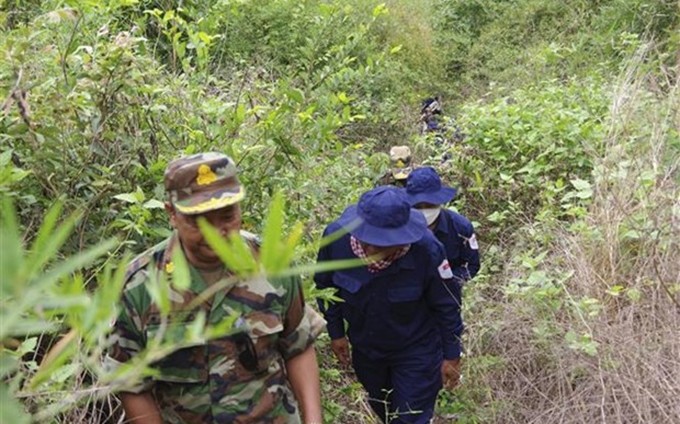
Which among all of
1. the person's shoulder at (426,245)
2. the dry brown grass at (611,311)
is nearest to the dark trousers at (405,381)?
the dry brown grass at (611,311)

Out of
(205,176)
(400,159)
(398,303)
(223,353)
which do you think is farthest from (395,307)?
(400,159)

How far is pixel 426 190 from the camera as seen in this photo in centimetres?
389

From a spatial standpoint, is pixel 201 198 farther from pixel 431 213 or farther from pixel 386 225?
pixel 431 213

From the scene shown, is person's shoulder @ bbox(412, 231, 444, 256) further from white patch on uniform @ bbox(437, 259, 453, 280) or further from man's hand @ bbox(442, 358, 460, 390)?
man's hand @ bbox(442, 358, 460, 390)

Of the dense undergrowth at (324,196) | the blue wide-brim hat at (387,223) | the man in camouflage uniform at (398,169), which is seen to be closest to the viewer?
the dense undergrowth at (324,196)

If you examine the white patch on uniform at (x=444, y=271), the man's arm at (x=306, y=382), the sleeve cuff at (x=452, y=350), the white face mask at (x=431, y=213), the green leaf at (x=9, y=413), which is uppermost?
the green leaf at (x=9, y=413)

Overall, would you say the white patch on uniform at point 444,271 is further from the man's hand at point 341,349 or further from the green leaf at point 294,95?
the green leaf at point 294,95

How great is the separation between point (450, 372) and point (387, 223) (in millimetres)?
897

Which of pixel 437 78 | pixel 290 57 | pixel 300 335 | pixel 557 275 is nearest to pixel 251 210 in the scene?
pixel 300 335

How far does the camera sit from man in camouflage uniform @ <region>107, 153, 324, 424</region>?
187 centimetres

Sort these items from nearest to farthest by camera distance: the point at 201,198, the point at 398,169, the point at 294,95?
the point at 201,198, the point at 294,95, the point at 398,169

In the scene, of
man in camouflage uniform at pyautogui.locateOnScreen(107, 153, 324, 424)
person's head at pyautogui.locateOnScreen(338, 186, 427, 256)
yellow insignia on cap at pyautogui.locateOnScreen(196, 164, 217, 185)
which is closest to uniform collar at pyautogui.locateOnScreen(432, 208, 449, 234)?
person's head at pyautogui.locateOnScreen(338, 186, 427, 256)

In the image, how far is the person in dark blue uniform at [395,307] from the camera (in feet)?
9.50

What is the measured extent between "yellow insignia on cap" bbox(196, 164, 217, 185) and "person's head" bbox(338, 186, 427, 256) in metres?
0.98
